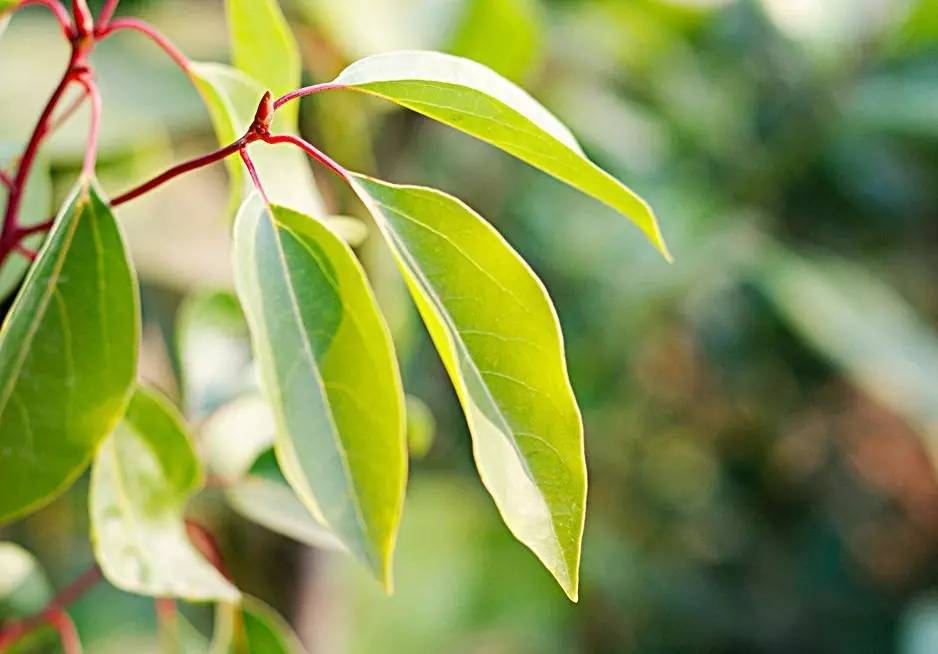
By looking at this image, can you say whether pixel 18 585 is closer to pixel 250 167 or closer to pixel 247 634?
pixel 247 634

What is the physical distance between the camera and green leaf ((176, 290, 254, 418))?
1.71ft

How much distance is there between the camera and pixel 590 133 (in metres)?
1.06

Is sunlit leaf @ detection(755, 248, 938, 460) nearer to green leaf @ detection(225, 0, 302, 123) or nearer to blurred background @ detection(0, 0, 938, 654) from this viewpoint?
blurred background @ detection(0, 0, 938, 654)

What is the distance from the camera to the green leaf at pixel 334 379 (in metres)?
0.29

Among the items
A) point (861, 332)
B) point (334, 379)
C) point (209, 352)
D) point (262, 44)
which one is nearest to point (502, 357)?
point (334, 379)

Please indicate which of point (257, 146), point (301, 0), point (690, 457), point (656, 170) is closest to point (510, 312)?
point (257, 146)

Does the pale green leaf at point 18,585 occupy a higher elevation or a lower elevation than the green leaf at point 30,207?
lower

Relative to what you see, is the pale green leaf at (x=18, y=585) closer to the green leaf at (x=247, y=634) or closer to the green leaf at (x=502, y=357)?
the green leaf at (x=247, y=634)

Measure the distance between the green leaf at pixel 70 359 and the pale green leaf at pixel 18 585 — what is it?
0.42 feet

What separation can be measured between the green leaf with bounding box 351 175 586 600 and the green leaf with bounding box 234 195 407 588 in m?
0.02

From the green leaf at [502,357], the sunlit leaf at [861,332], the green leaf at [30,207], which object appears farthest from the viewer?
the sunlit leaf at [861,332]

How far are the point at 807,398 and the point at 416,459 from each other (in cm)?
53

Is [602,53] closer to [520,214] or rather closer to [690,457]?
[520,214]

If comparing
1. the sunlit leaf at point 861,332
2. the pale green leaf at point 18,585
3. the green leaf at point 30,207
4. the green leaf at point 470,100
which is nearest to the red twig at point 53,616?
the pale green leaf at point 18,585
